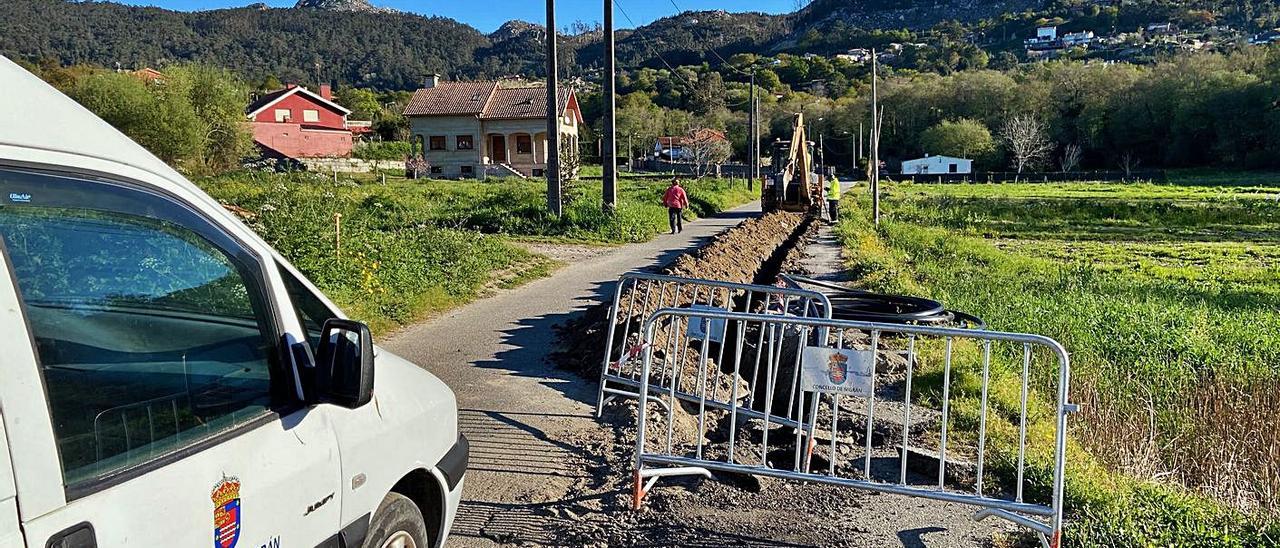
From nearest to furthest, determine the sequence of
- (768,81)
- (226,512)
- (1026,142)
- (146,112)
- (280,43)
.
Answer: (226,512) → (146,112) → (1026,142) → (280,43) → (768,81)

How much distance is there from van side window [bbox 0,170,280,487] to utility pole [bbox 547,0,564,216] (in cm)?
2029

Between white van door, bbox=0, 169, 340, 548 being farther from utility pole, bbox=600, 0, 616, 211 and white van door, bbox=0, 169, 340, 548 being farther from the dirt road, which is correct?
utility pole, bbox=600, 0, 616, 211

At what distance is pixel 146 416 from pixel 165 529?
0.31 metres

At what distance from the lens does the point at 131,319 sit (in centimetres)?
275

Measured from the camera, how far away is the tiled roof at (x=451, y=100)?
237 ft

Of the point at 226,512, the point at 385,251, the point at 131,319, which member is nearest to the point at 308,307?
the point at 131,319

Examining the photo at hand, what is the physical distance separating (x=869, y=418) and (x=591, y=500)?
1.68 meters

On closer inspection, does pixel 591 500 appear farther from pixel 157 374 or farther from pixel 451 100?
pixel 451 100

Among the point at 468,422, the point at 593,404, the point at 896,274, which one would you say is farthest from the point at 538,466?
the point at 896,274

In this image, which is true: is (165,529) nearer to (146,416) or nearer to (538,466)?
(146,416)

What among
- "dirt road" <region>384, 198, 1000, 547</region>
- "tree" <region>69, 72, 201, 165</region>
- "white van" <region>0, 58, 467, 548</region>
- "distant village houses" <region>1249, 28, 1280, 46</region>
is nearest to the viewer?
"white van" <region>0, 58, 467, 548</region>

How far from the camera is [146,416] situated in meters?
2.49

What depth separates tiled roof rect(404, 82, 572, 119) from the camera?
2849 inches

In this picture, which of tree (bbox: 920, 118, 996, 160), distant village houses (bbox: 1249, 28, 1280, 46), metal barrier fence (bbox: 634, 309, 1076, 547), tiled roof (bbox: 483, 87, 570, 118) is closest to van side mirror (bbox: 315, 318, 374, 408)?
metal barrier fence (bbox: 634, 309, 1076, 547)
